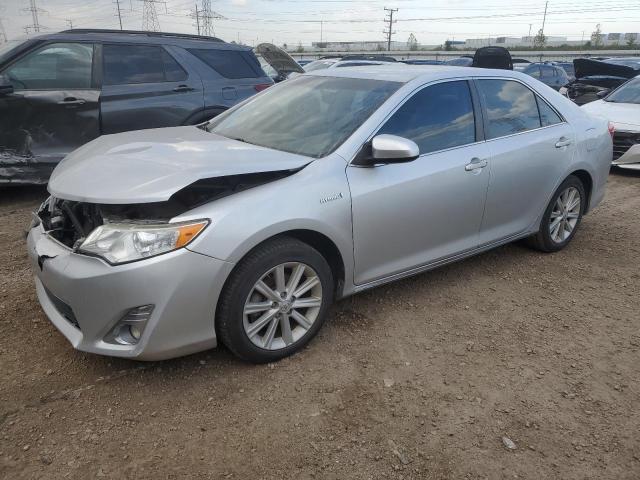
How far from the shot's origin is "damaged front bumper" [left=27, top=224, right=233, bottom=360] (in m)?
2.32

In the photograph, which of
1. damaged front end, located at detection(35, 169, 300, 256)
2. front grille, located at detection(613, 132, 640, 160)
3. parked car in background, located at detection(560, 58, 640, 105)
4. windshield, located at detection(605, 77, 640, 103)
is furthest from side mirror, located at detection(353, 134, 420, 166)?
parked car in background, located at detection(560, 58, 640, 105)

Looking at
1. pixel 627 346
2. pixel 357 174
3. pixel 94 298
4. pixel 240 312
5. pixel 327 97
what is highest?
pixel 327 97

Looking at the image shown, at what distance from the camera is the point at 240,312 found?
8.49 ft

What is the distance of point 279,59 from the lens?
10.6 m

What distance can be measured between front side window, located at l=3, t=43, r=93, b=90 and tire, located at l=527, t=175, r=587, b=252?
15.8 feet

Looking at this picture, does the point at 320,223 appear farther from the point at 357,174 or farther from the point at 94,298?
the point at 94,298

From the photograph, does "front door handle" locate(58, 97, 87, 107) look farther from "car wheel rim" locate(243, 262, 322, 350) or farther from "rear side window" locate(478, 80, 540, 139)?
"rear side window" locate(478, 80, 540, 139)

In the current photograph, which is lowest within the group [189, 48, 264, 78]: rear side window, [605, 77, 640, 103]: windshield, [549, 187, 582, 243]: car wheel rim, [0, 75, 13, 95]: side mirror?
[549, 187, 582, 243]: car wheel rim

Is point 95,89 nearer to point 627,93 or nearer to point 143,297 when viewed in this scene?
point 143,297

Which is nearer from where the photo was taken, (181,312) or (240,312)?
(181,312)

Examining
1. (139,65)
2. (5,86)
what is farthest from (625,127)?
(5,86)

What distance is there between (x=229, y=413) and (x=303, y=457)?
45 cm

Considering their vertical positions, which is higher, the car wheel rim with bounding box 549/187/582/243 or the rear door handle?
the rear door handle

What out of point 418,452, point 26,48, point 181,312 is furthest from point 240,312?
point 26,48
